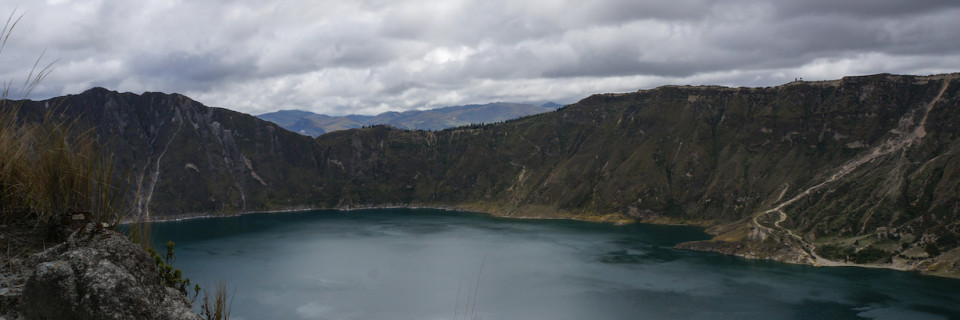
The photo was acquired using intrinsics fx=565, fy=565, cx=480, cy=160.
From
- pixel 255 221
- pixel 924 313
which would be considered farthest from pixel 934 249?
pixel 255 221

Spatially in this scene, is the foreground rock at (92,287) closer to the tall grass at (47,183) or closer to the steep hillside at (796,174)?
the tall grass at (47,183)

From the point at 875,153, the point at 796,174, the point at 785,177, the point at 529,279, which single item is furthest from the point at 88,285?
the point at 875,153

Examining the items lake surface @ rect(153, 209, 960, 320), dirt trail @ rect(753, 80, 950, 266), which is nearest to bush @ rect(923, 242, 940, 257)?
lake surface @ rect(153, 209, 960, 320)

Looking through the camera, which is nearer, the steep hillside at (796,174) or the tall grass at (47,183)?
the tall grass at (47,183)

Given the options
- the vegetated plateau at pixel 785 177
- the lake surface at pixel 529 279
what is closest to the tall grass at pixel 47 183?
the lake surface at pixel 529 279

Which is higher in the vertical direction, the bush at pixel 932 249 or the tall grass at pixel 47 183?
the tall grass at pixel 47 183

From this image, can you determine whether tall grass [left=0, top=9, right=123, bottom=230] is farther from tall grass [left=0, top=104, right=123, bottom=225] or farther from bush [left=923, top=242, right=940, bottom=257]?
bush [left=923, top=242, right=940, bottom=257]
